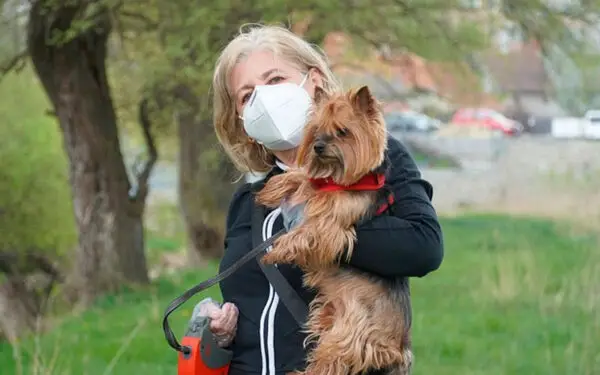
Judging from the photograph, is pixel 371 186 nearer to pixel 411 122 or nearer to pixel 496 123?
pixel 411 122

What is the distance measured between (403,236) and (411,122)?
26.4 metres

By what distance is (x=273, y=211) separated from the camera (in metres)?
3.34

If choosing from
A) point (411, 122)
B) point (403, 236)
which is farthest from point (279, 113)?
point (411, 122)

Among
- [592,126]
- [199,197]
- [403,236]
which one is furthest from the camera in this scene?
[592,126]

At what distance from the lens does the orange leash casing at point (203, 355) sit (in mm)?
3262

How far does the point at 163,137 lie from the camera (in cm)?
1761

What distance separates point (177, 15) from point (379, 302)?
26.6ft

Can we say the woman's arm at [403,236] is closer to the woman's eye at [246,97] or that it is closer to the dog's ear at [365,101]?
the dog's ear at [365,101]

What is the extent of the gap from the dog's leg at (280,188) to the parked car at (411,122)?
16.2 meters

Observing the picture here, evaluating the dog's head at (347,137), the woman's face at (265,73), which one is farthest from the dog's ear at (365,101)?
the woman's face at (265,73)

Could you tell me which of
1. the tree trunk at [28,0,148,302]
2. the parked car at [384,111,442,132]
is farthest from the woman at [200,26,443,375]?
the parked car at [384,111,442,132]

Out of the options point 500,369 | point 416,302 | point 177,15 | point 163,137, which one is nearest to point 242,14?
point 177,15

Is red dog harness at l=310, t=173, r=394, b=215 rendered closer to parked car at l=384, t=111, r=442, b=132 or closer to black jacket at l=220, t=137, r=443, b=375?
black jacket at l=220, t=137, r=443, b=375

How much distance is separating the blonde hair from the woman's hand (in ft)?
2.10
